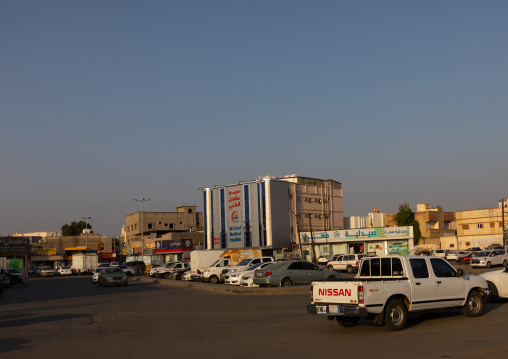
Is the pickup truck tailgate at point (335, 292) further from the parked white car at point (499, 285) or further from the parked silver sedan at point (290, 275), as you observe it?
the parked silver sedan at point (290, 275)

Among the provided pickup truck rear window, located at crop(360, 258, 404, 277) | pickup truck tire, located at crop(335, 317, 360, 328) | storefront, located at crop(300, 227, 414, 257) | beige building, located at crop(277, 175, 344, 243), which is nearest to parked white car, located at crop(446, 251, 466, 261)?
storefront, located at crop(300, 227, 414, 257)

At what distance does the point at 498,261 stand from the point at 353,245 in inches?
934

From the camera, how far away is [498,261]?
47.4 meters

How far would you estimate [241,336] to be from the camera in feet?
44.0

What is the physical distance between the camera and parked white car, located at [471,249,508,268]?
4684 cm

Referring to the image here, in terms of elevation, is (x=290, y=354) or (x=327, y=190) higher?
(x=327, y=190)

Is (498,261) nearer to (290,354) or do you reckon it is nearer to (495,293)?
(495,293)

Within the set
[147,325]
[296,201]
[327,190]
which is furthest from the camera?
[327,190]

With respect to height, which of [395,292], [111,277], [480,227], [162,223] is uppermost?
[162,223]

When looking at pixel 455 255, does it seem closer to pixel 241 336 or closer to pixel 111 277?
pixel 111 277

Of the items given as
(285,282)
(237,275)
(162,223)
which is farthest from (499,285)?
(162,223)

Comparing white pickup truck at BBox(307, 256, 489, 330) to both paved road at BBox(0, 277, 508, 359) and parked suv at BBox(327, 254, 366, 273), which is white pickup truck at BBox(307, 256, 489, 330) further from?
parked suv at BBox(327, 254, 366, 273)

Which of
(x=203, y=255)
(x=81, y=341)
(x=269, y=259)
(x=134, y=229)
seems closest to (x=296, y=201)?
(x=203, y=255)

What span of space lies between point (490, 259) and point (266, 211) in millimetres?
36934
